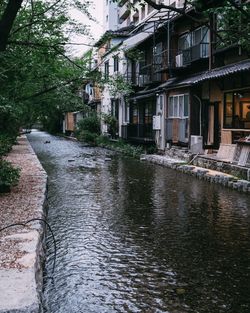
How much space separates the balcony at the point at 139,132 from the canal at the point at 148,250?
15.2 metres

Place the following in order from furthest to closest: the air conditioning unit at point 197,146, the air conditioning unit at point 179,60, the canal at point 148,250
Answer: the air conditioning unit at point 179,60, the air conditioning unit at point 197,146, the canal at point 148,250

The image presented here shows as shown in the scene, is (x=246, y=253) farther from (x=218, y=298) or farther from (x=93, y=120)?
(x=93, y=120)

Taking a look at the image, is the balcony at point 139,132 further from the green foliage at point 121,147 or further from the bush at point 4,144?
the bush at point 4,144

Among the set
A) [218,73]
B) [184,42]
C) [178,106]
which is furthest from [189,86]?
[184,42]

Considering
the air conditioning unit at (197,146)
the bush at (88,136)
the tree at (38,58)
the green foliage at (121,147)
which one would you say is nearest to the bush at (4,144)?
the tree at (38,58)

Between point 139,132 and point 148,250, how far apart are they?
24.1 meters

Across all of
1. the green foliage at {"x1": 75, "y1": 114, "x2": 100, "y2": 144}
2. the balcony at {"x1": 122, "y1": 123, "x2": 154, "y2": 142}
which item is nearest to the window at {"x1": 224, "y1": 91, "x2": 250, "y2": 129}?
the balcony at {"x1": 122, "y1": 123, "x2": 154, "y2": 142}

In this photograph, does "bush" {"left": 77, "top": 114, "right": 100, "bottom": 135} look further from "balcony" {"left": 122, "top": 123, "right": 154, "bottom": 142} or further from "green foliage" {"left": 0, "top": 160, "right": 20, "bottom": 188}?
"green foliage" {"left": 0, "top": 160, "right": 20, "bottom": 188}

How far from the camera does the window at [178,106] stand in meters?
25.3

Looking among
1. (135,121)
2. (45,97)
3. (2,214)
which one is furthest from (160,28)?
(2,214)

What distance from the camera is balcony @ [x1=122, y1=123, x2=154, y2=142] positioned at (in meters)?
30.8

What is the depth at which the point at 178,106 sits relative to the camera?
2625cm

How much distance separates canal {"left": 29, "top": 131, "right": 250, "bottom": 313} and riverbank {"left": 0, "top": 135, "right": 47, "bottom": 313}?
51cm

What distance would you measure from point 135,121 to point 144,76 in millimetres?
4628
